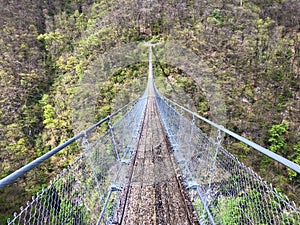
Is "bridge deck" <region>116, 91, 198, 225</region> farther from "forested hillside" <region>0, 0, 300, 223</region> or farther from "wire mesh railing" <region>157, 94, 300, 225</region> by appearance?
"forested hillside" <region>0, 0, 300, 223</region>

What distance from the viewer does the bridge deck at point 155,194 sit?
1443 millimetres

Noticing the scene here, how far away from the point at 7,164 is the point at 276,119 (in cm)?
1419

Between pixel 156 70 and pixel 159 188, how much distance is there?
603 inches

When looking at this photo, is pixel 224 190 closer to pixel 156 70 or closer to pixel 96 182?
pixel 96 182

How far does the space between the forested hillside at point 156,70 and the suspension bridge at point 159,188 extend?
28.7 ft

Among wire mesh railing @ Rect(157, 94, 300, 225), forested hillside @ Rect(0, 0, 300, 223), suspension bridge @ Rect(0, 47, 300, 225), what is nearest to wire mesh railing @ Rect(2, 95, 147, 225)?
suspension bridge @ Rect(0, 47, 300, 225)

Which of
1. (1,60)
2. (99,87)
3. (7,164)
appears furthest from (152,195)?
(1,60)

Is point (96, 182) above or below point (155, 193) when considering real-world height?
above

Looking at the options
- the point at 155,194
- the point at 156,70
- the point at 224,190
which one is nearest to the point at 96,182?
the point at 155,194

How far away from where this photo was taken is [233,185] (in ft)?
4.11

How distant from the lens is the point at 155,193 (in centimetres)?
176

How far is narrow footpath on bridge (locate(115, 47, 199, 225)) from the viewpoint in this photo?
4.73 ft

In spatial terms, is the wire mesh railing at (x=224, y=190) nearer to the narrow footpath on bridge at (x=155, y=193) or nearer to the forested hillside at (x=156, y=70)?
the narrow footpath on bridge at (x=155, y=193)

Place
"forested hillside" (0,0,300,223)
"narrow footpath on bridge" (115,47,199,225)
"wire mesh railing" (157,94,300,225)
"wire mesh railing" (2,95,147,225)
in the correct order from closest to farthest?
"wire mesh railing" (157,94,300,225) < "wire mesh railing" (2,95,147,225) < "narrow footpath on bridge" (115,47,199,225) < "forested hillside" (0,0,300,223)
